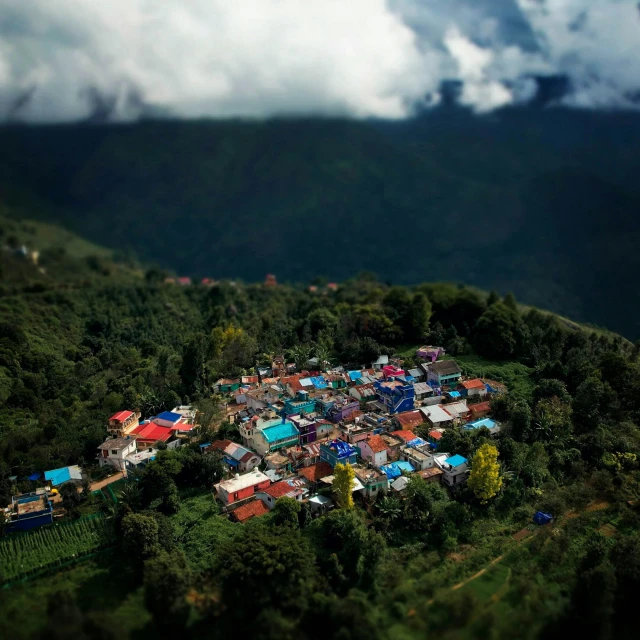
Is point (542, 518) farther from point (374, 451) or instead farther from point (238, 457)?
point (238, 457)

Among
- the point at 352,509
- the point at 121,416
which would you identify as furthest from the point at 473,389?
the point at 121,416

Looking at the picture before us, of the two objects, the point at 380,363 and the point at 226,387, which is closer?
the point at 226,387

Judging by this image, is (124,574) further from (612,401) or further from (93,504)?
(612,401)

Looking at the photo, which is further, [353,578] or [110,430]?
[110,430]

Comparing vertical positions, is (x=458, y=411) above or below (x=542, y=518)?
above

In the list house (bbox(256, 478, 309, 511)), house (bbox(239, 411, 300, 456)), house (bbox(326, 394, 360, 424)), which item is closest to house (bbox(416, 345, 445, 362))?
house (bbox(326, 394, 360, 424))

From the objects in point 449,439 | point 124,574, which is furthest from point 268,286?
point 124,574

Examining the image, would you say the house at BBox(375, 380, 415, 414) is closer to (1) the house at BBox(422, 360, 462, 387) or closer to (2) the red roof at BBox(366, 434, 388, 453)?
(1) the house at BBox(422, 360, 462, 387)
